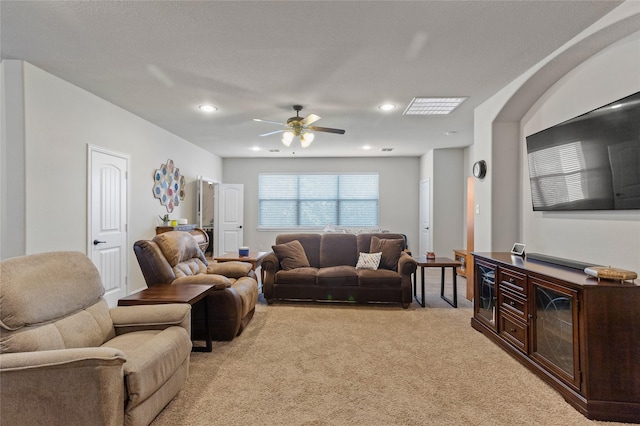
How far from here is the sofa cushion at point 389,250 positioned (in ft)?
14.6

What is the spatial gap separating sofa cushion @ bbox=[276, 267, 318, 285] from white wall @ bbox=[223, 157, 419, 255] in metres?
3.88

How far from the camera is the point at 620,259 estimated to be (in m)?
2.32

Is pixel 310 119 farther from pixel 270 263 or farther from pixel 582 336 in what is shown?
pixel 582 336

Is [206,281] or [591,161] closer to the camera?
[591,161]

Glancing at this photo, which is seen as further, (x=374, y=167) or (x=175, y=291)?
(x=374, y=167)

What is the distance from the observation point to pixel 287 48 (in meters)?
2.67

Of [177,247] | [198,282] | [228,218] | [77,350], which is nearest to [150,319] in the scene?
[77,350]

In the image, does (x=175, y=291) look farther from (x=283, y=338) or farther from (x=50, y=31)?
(x=50, y=31)

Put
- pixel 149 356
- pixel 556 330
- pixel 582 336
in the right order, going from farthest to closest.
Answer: pixel 556 330, pixel 582 336, pixel 149 356

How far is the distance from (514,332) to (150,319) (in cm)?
284

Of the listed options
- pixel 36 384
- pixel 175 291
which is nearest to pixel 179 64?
pixel 175 291

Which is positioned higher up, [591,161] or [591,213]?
[591,161]

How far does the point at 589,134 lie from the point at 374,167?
18.5ft

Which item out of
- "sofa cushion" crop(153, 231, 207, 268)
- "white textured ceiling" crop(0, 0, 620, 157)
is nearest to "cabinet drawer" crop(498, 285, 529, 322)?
"white textured ceiling" crop(0, 0, 620, 157)
